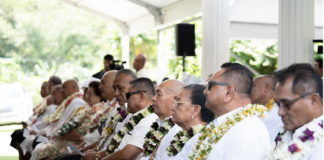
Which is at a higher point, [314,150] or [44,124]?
[314,150]

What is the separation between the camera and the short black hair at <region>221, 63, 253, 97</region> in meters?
2.48

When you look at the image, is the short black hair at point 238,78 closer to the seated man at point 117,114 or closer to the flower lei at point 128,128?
the flower lei at point 128,128

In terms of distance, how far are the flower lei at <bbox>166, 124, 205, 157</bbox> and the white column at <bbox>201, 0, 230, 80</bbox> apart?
3.11 metres

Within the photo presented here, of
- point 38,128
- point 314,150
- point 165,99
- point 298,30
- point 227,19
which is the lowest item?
point 38,128

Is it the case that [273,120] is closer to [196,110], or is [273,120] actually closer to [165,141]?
[196,110]

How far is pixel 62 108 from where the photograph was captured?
6484mm

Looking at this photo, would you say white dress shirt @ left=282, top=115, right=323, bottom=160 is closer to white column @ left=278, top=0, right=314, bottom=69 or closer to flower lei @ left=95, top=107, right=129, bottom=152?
white column @ left=278, top=0, right=314, bottom=69

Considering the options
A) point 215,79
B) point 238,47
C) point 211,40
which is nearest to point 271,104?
point 215,79

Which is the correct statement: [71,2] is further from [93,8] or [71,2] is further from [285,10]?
[285,10]

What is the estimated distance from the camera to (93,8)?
1216 centimetres

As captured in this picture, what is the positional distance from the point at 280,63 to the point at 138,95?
5.30 feet

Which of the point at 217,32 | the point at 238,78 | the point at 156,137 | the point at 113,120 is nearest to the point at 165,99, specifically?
the point at 156,137

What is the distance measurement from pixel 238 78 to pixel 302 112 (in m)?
0.61

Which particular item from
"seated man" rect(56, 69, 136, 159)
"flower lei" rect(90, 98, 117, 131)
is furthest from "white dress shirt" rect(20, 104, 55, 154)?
"seated man" rect(56, 69, 136, 159)
